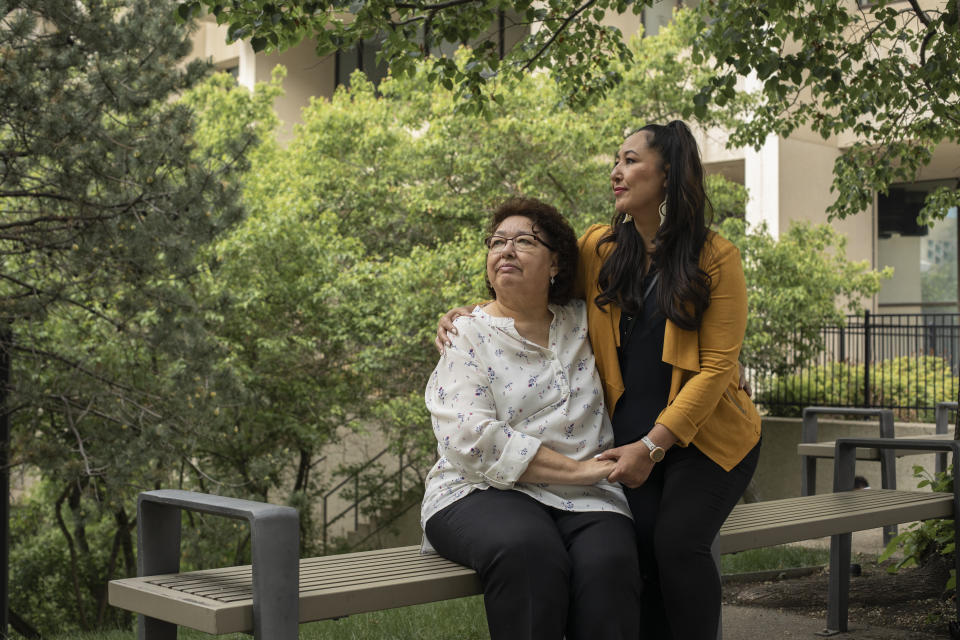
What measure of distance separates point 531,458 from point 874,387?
1187 centimetres

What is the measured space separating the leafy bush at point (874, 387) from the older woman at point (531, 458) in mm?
10737

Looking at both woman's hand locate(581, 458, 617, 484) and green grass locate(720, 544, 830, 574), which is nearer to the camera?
woman's hand locate(581, 458, 617, 484)

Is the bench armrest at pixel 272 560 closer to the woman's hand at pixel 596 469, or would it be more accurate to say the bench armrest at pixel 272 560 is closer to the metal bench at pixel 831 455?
the woman's hand at pixel 596 469

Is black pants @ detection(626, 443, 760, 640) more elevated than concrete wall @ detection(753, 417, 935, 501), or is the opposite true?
black pants @ detection(626, 443, 760, 640)

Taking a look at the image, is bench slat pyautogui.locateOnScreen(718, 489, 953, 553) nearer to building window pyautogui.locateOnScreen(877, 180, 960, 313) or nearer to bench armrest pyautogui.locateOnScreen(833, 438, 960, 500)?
bench armrest pyautogui.locateOnScreen(833, 438, 960, 500)

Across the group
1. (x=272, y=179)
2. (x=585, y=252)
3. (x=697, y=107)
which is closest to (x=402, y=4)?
(x=697, y=107)

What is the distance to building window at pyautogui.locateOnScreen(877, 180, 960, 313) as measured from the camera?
67.1ft

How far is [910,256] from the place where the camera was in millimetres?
20453

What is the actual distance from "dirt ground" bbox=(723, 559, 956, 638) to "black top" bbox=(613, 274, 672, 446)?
2.67 meters

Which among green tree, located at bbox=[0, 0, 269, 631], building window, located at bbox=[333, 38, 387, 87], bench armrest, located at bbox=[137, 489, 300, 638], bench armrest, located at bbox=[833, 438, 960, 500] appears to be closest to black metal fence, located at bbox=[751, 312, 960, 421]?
green tree, located at bbox=[0, 0, 269, 631]

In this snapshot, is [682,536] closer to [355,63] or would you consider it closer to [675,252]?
[675,252]

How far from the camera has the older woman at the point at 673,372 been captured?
3.42 meters

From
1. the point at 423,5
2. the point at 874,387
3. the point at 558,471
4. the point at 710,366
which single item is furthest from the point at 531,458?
the point at 874,387

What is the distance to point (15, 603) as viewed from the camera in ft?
44.3
